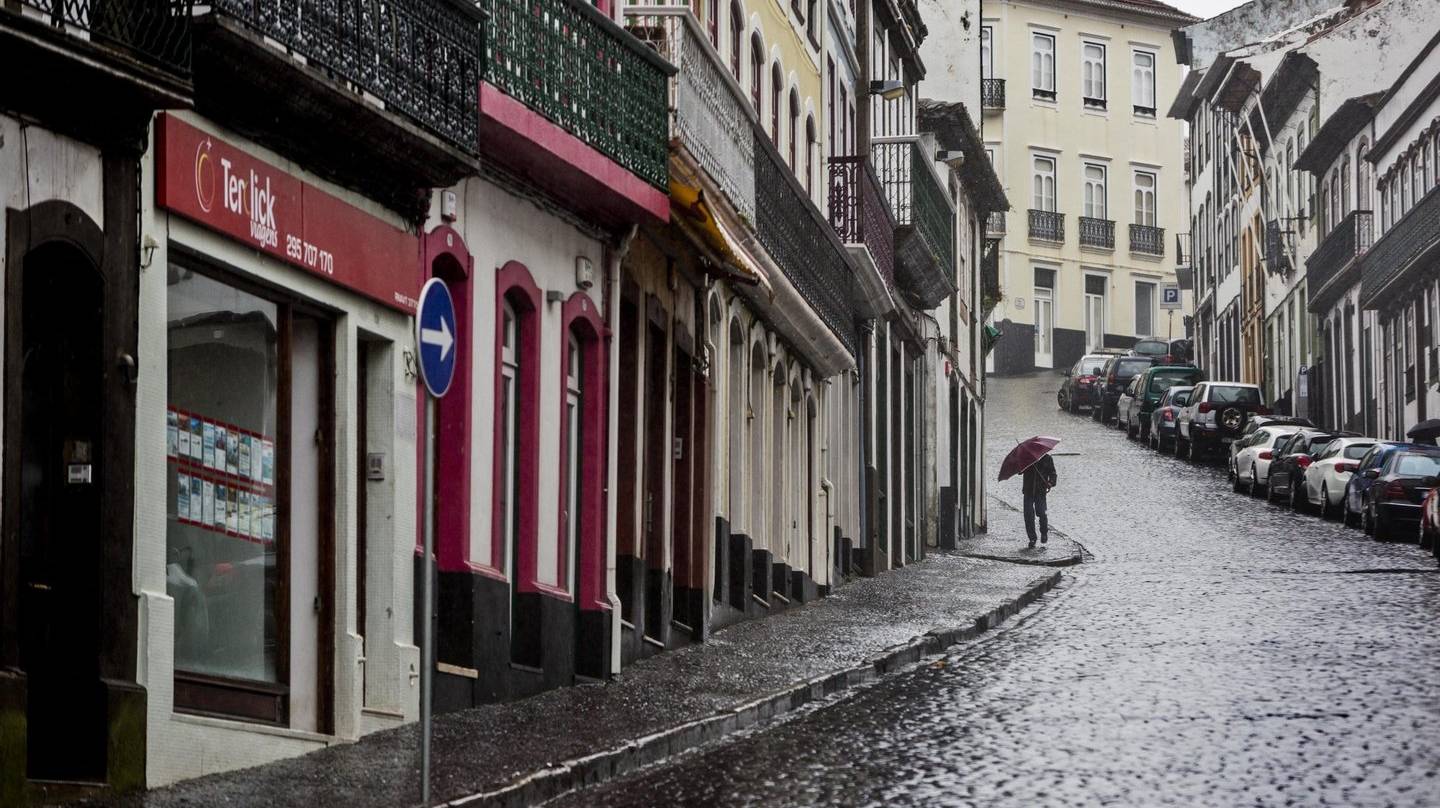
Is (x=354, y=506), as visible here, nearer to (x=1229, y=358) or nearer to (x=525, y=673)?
(x=525, y=673)

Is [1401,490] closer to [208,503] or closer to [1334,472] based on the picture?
[1334,472]

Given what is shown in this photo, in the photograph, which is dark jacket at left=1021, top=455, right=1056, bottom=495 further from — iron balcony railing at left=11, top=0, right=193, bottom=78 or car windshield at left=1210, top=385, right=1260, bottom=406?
iron balcony railing at left=11, top=0, right=193, bottom=78

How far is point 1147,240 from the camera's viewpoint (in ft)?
292

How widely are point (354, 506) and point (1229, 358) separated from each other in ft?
221

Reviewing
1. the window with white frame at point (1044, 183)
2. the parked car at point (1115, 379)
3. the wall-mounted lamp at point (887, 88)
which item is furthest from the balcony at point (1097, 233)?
the wall-mounted lamp at point (887, 88)

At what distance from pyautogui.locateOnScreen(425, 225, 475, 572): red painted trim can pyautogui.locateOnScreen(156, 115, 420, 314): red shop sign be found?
1.81 ft

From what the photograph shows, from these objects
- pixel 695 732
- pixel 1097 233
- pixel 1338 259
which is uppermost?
pixel 1097 233

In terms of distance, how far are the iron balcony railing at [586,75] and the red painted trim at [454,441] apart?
114cm

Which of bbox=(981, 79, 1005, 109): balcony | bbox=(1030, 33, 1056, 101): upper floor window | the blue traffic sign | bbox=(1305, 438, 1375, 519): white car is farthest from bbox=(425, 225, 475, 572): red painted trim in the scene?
bbox=(1030, 33, 1056, 101): upper floor window

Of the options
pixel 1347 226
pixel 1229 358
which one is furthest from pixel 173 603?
pixel 1229 358

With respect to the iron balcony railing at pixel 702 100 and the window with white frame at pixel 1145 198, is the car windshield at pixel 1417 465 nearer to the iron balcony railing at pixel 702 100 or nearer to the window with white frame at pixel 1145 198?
the iron balcony railing at pixel 702 100

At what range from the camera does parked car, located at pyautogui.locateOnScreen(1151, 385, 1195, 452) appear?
5953cm

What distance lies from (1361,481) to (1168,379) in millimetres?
27035

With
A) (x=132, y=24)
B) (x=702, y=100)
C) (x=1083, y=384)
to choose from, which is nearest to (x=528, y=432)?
(x=702, y=100)
